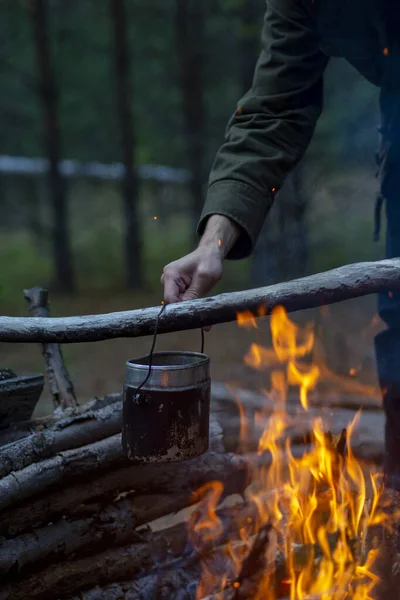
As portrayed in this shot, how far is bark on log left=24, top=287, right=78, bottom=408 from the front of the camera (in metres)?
3.57

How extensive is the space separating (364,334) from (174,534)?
22.6 feet

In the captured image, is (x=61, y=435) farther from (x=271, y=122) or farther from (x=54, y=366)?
(x=271, y=122)

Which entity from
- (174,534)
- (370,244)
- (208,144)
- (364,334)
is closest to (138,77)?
(208,144)

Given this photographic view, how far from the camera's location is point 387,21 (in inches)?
108

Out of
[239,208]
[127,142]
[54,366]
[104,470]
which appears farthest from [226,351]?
[127,142]

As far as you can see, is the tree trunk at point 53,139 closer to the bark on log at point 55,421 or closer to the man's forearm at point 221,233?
the bark on log at point 55,421

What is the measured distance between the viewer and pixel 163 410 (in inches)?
88.3

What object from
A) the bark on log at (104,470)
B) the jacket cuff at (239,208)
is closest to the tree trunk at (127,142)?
the bark on log at (104,470)

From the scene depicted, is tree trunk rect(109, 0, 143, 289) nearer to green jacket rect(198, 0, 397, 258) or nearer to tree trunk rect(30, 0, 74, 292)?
tree trunk rect(30, 0, 74, 292)

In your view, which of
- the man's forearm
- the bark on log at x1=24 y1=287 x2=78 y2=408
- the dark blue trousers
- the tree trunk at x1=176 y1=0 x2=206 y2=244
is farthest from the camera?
the tree trunk at x1=176 y1=0 x2=206 y2=244

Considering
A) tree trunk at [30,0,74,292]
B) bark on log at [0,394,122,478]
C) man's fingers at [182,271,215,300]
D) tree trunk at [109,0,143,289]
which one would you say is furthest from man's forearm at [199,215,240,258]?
tree trunk at [30,0,74,292]

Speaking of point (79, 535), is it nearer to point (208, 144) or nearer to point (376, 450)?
point (376, 450)

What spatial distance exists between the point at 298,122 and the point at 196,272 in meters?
0.95

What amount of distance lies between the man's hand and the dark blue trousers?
2.82 ft
